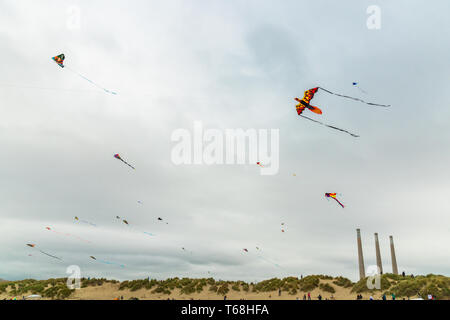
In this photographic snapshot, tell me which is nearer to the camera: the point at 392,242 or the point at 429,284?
the point at 429,284

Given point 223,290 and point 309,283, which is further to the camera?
point 223,290

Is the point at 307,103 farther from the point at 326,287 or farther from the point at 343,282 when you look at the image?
the point at 343,282

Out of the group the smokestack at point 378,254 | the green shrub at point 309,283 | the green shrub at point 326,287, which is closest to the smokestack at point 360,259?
the smokestack at point 378,254

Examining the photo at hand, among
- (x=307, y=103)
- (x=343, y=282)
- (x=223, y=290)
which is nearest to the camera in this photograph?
(x=307, y=103)

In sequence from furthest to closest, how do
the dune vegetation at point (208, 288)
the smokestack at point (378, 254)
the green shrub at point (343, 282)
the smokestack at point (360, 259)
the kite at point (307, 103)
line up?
the smokestack at point (378, 254), the smokestack at point (360, 259), the green shrub at point (343, 282), the dune vegetation at point (208, 288), the kite at point (307, 103)

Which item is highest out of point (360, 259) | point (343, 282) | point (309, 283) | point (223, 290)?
point (360, 259)

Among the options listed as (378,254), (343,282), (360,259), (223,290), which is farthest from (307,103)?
(378,254)

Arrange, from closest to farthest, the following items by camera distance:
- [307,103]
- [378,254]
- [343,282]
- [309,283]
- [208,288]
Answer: [307,103]
[309,283]
[343,282]
[208,288]
[378,254]

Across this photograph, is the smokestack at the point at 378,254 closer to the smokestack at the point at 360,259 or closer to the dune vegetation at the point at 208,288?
the smokestack at the point at 360,259

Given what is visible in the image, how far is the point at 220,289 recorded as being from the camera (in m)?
55.3

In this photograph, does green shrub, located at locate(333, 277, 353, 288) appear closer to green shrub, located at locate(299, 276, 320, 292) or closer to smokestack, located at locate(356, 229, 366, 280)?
green shrub, located at locate(299, 276, 320, 292)
